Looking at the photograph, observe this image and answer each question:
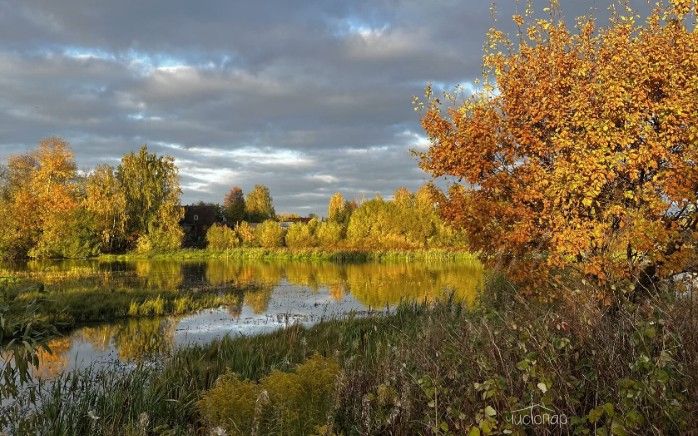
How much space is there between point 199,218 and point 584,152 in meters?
85.2

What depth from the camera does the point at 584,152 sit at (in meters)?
9.66

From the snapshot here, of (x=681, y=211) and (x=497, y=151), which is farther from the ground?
(x=497, y=151)

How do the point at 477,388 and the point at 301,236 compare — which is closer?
the point at 477,388

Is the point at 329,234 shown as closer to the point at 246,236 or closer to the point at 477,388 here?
the point at 246,236

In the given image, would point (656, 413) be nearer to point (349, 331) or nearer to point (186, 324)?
point (349, 331)

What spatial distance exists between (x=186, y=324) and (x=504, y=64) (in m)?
13.6

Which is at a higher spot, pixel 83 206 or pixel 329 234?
pixel 83 206

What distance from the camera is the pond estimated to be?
1510cm

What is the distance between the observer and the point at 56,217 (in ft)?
180

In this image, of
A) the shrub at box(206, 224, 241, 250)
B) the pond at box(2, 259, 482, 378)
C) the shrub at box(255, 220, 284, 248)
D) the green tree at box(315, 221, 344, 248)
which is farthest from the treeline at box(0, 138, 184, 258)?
the pond at box(2, 259, 482, 378)

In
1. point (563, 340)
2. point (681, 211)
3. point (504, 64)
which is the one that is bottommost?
point (563, 340)

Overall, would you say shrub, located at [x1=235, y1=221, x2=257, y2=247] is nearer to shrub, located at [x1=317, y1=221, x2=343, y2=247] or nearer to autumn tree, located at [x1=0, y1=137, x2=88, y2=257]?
shrub, located at [x1=317, y1=221, x2=343, y2=247]

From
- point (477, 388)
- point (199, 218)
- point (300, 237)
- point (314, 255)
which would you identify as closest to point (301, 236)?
point (300, 237)

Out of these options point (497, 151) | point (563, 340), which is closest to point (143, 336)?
point (497, 151)
